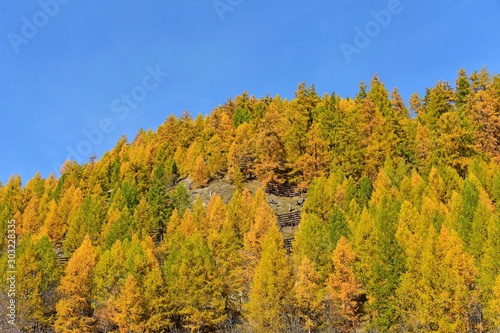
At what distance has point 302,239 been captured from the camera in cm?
4403

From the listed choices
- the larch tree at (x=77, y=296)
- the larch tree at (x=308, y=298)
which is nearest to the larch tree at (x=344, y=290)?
the larch tree at (x=308, y=298)

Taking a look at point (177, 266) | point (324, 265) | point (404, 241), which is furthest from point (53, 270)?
point (404, 241)

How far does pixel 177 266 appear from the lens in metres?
44.9

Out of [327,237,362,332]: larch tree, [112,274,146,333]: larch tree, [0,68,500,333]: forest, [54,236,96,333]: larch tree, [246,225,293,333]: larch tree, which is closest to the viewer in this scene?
[0,68,500,333]: forest

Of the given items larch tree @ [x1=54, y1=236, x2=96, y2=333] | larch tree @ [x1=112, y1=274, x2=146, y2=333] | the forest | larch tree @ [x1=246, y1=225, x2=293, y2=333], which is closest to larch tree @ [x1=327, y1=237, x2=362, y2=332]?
the forest

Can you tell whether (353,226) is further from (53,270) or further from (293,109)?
(293,109)

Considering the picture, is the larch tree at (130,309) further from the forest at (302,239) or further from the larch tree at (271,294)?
the larch tree at (271,294)

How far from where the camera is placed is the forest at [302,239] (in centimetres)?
3588

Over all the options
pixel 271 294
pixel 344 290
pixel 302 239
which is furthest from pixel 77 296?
pixel 344 290

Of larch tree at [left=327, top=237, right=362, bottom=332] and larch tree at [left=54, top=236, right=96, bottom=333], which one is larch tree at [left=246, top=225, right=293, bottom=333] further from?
larch tree at [left=54, top=236, right=96, bottom=333]

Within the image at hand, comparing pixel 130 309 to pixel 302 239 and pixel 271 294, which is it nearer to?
pixel 271 294

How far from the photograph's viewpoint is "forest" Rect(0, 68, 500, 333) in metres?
35.9

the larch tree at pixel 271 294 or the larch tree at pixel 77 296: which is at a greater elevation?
the larch tree at pixel 77 296

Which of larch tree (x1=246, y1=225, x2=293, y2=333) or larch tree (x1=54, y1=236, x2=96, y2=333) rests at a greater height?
larch tree (x1=54, y1=236, x2=96, y2=333)
